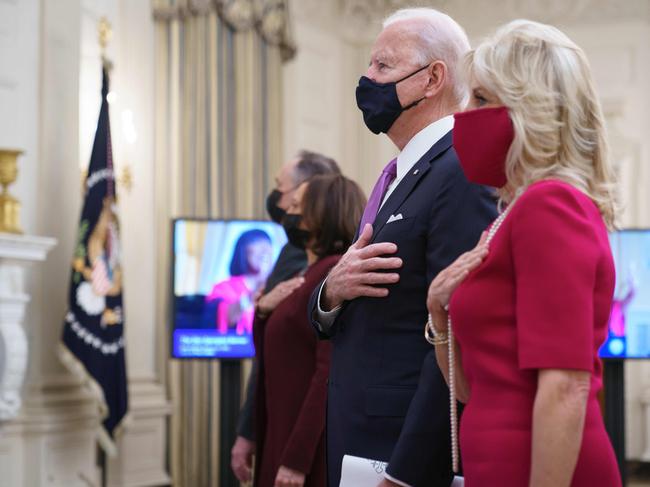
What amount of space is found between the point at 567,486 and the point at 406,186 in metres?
0.94

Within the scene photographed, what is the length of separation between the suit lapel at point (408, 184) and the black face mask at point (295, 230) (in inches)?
52.0

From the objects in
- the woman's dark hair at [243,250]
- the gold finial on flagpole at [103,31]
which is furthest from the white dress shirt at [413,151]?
the gold finial on flagpole at [103,31]

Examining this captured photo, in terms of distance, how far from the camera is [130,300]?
7.04m

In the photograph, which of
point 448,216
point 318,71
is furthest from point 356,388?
point 318,71

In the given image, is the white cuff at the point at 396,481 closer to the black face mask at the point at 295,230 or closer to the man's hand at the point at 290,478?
the man's hand at the point at 290,478

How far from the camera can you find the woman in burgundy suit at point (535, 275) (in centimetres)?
154

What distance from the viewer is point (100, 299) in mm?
5801

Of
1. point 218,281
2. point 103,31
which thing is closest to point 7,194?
point 218,281

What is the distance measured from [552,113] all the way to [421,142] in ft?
2.59

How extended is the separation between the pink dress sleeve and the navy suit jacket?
1.77 feet

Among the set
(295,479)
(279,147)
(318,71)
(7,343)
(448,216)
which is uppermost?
(318,71)

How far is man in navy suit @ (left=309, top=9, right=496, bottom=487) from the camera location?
6.88 feet

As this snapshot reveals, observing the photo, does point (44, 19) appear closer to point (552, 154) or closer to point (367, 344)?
point (367, 344)

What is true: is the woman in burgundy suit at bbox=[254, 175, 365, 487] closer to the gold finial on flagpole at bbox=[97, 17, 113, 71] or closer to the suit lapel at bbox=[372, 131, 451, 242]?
the suit lapel at bbox=[372, 131, 451, 242]
